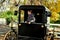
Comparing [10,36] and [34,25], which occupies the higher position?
[34,25]

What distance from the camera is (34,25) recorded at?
455 inches

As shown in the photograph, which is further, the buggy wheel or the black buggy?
the buggy wheel

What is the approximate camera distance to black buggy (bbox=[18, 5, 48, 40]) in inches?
452

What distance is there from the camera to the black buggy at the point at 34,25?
11484 millimetres

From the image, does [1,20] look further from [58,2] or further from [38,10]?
[38,10]

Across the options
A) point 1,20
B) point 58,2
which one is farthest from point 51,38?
point 1,20

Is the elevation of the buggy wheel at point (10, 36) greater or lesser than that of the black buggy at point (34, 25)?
lesser

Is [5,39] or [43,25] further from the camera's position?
[5,39]

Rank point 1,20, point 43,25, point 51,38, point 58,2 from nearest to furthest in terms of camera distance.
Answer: point 43,25 → point 51,38 → point 58,2 → point 1,20

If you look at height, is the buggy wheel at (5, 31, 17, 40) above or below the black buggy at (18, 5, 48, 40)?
below

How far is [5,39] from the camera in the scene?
41.1 feet

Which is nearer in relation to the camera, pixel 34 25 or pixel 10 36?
pixel 34 25

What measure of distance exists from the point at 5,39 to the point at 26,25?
1564 millimetres

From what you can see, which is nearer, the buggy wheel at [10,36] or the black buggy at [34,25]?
the black buggy at [34,25]
